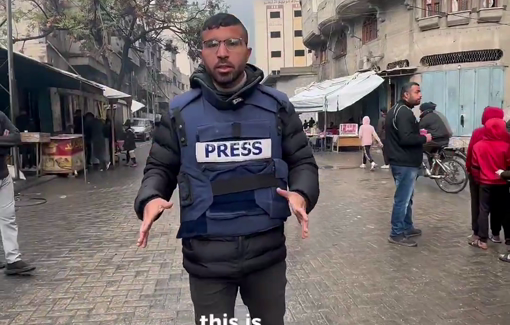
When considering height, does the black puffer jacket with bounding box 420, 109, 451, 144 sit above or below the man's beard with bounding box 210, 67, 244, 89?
below

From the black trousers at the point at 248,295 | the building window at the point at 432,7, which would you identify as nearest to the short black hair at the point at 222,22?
the black trousers at the point at 248,295

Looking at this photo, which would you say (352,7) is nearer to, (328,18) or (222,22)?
(328,18)

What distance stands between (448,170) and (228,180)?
8.36m

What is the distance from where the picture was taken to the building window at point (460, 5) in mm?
17906

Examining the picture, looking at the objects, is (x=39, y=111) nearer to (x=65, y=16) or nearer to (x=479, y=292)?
(x=65, y=16)

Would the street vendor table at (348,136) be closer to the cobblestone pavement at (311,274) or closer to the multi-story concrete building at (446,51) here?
the multi-story concrete building at (446,51)

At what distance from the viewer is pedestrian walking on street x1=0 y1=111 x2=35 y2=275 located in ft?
15.5

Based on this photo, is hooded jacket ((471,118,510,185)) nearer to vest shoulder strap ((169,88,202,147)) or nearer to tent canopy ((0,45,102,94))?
vest shoulder strap ((169,88,202,147))

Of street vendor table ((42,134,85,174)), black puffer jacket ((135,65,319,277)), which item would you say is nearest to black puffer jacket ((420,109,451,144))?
black puffer jacket ((135,65,319,277))

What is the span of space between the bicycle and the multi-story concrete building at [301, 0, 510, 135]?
9.88 metres

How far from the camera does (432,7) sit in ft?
61.8

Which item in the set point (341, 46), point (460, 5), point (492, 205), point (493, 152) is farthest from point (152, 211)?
point (341, 46)

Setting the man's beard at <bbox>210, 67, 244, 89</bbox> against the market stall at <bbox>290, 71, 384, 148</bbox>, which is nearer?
the man's beard at <bbox>210, 67, 244, 89</bbox>

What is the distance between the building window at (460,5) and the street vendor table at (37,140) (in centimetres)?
1514
